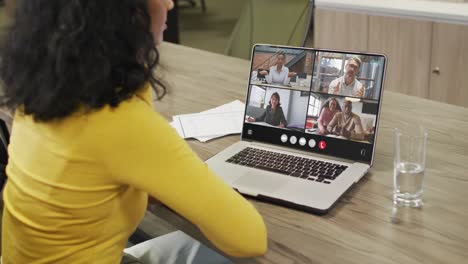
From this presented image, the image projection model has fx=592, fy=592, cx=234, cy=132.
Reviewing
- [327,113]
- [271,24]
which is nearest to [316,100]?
[327,113]

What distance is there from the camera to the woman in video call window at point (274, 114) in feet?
4.59

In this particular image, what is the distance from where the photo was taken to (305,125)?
136 cm

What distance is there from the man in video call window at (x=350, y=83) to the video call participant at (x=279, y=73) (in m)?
0.11

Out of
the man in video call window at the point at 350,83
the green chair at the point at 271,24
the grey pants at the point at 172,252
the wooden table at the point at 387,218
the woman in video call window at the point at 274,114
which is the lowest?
the grey pants at the point at 172,252

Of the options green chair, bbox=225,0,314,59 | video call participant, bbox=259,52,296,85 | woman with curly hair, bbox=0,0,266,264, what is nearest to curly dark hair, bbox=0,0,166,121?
woman with curly hair, bbox=0,0,266,264

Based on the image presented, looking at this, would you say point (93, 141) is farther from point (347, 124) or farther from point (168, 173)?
point (347, 124)

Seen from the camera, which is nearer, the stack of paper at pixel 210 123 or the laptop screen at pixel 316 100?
the laptop screen at pixel 316 100

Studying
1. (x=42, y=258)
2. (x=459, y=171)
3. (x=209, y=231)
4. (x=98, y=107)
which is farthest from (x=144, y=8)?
(x=459, y=171)

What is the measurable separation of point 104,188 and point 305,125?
1.77 feet

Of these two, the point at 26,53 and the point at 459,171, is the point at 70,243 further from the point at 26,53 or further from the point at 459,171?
the point at 459,171

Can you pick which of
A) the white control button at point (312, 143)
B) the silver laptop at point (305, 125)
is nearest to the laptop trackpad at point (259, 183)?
the silver laptop at point (305, 125)

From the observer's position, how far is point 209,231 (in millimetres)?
994

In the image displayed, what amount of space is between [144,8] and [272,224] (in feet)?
1.51

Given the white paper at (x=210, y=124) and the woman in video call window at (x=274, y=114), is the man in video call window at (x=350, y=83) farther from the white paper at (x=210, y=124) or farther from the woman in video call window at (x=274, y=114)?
the white paper at (x=210, y=124)
